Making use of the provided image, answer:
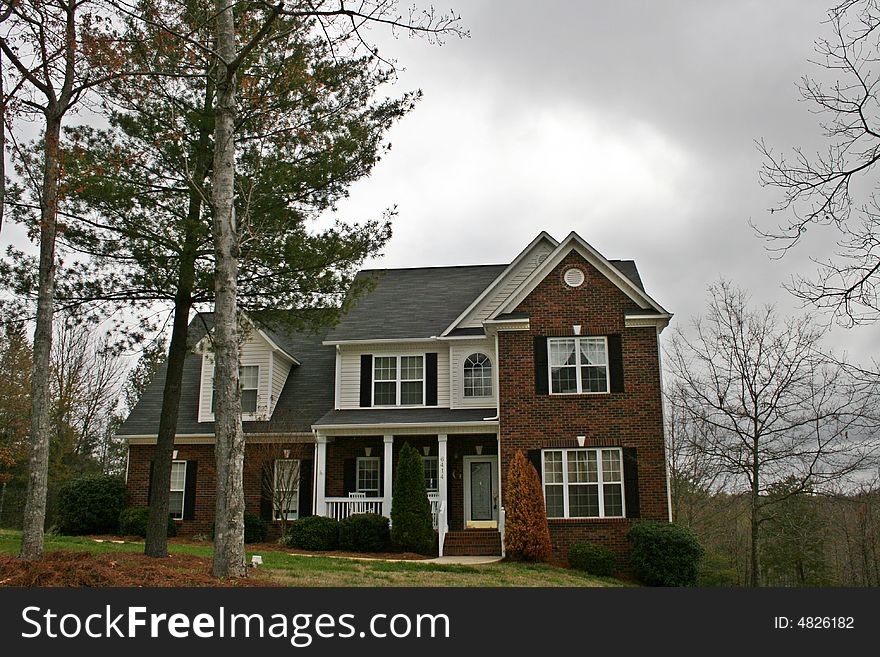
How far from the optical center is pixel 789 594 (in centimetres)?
755

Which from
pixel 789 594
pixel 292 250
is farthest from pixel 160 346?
pixel 789 594

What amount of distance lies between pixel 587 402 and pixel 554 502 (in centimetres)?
252

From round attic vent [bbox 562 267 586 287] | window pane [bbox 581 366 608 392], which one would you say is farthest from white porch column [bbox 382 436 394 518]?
round attic vent [bbox 562 267 586 287]

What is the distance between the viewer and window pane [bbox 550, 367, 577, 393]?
19.2 meters

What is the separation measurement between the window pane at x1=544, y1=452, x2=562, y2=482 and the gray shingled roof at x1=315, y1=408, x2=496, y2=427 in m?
2.44

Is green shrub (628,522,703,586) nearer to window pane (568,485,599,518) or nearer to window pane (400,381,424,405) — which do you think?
window pane (568,485,599,518)

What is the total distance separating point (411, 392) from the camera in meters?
22.9

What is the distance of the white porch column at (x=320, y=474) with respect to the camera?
2117cm

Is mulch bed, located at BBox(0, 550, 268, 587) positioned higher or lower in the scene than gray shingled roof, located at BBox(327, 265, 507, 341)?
lower

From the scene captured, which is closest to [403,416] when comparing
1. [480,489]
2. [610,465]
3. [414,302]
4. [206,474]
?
[480,489]

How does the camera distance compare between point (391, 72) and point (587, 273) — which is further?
point (587, 273)

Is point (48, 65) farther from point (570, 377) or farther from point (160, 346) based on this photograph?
point (570, 377)

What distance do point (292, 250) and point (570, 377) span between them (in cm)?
803

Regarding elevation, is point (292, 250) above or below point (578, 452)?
above
